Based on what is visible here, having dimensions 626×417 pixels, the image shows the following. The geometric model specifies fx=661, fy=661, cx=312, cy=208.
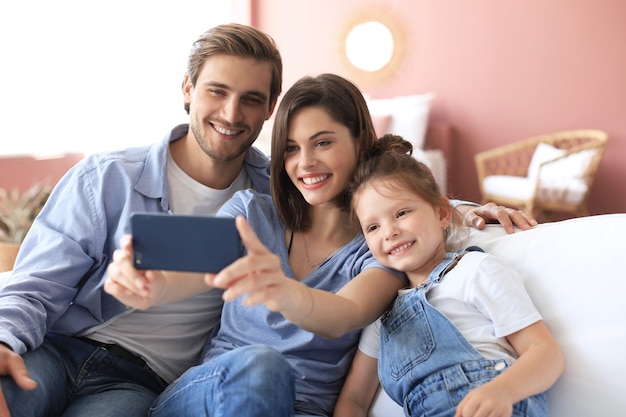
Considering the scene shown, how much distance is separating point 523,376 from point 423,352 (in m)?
0.21

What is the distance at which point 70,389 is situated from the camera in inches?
58.7

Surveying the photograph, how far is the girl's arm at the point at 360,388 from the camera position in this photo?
57.2 inches

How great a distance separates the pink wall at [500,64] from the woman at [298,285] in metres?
3.91

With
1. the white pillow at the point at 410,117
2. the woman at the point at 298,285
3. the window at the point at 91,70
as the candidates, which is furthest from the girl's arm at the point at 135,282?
the white pillow at the point at 410,117

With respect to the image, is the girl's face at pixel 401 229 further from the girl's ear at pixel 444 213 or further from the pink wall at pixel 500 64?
the pink wall at pixel 500 64

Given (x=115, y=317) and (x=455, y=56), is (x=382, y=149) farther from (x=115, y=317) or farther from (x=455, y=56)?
(x=455, y=56)

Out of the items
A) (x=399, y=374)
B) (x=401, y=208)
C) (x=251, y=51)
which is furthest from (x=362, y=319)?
(x=251, y=51)

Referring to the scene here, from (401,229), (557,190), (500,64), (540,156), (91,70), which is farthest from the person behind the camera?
(500,64)

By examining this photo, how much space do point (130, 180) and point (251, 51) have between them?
48 cm

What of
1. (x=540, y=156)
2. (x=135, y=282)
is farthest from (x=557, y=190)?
(x=135, y=282)

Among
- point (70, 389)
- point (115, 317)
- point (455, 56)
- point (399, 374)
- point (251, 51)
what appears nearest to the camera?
point (399, 374)

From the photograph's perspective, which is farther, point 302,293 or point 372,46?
point 372,46

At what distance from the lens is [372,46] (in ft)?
19.1

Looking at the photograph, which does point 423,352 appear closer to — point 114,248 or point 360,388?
point 360,388
